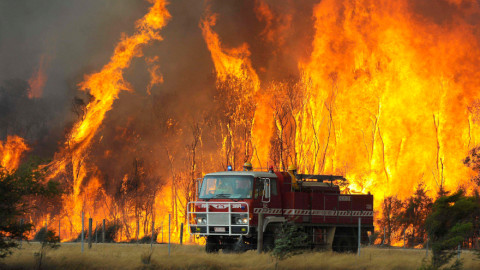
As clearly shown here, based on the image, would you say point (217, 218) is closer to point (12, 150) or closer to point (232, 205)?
point (232, 205)

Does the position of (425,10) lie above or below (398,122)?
above

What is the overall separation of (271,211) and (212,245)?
2.54m

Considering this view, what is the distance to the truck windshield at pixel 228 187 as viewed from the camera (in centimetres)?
2841

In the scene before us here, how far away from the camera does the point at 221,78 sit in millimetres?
64125

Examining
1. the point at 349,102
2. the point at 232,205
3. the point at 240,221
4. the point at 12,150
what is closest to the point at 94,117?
the point at 12,150

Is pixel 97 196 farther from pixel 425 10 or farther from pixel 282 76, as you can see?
pixel 425 10

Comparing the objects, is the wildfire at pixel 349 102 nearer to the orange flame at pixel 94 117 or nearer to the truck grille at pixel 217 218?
the orange flame at pixel 94 117

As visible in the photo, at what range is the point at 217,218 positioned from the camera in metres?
28.0

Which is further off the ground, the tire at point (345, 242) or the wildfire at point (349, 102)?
the wildfire at point (349, 102)

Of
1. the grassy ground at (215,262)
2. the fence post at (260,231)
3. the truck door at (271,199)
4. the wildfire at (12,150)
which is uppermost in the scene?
the wildfire at (12,150)

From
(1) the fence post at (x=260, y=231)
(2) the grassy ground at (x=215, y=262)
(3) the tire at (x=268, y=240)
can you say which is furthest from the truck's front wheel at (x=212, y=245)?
(1) the fence post at (x=260, y=231)

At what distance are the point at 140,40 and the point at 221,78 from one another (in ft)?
24.4

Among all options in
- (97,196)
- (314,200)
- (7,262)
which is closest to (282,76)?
(97,196)

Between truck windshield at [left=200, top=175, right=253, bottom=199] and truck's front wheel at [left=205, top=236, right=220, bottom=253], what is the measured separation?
1665 millimetres
